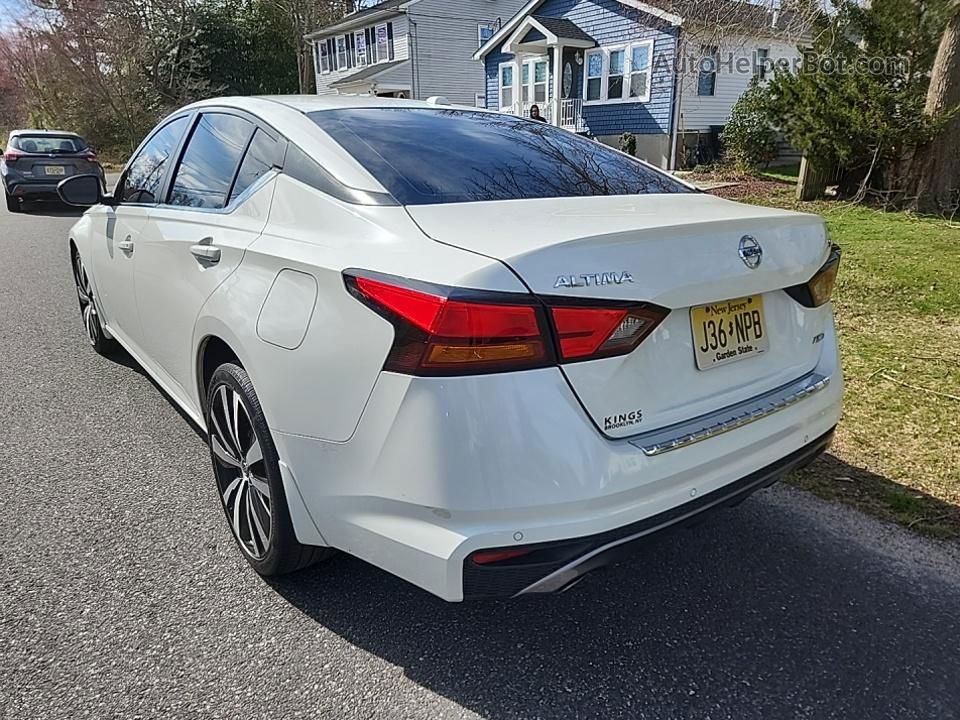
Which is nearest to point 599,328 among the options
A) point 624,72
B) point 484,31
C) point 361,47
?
point 624,72

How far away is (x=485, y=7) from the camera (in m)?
32.7

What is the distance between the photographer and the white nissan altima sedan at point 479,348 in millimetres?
1742

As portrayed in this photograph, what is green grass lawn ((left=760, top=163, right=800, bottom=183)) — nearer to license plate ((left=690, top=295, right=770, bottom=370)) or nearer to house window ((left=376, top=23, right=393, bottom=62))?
license plate ((left=690, top=295, right=770, bottom=370))

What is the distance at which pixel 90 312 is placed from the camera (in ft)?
16.7

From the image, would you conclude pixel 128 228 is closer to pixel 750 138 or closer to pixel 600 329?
pixel 600 329

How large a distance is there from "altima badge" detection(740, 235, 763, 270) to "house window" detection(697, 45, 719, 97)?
2065 cm

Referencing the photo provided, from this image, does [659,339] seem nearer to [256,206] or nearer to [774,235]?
[774,235]

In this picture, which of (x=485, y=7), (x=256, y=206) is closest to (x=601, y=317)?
(x=256, y=206)

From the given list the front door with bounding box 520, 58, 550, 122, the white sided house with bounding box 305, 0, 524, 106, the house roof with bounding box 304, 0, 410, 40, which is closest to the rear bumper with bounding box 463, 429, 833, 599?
the front door with bounding box 520, 58, 550, 122

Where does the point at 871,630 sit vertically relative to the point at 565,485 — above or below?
below

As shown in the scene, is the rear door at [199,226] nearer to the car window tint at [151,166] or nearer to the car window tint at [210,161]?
the car window tint at [210,161]

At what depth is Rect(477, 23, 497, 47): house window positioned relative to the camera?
32.9 metres

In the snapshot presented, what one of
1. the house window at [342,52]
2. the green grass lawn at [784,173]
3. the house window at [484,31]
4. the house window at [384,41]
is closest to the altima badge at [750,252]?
the green grass lawn at [784,173]

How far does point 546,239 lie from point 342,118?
131 cm
